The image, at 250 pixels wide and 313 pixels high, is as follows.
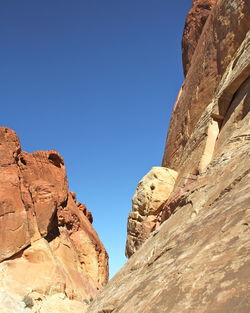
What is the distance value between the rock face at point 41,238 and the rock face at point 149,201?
11.5 metres

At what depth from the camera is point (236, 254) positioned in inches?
142

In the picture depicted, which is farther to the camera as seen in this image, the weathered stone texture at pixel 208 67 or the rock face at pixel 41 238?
the rock face at pixel 41 238

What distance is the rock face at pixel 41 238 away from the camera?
77.9 feet

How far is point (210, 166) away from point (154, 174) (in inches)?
211

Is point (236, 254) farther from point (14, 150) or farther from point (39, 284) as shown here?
point (14, 150)

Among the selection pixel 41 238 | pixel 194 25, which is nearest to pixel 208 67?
pixel 194 25

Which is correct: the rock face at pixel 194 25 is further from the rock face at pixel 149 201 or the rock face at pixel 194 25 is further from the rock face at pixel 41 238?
the rock face at pixel 41 238

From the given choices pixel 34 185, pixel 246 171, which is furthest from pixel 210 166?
pixel 34 185

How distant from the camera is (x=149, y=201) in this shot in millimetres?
13031

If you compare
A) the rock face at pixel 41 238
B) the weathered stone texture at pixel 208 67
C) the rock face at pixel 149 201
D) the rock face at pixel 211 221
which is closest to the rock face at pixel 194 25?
the weathered stone texture at pixel 208 67

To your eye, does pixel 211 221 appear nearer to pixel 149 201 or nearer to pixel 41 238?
pixel 149 201

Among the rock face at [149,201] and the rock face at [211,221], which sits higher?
the rock face at [149,201]

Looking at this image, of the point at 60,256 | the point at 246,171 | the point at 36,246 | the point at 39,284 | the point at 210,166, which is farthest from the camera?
the point at 60,256

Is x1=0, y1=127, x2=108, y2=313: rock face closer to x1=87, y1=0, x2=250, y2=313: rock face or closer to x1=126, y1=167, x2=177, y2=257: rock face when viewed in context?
x1=126, y1=167, x2=177, y2=257: rock face
